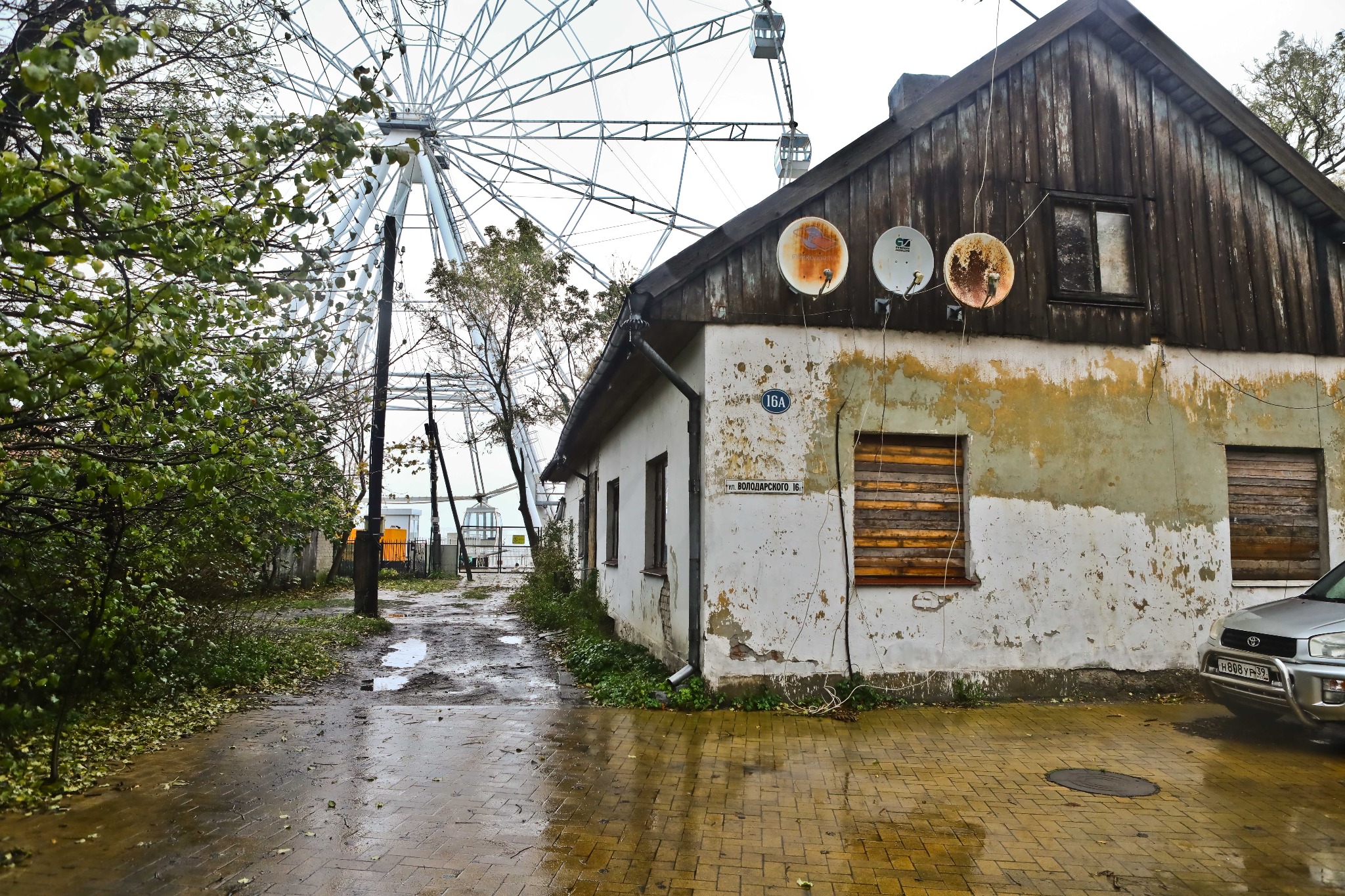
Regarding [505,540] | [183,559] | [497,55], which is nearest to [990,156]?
[183,559]

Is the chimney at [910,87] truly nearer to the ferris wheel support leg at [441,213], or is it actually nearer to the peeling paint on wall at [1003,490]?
the peeling paint on wall at [1003,490]

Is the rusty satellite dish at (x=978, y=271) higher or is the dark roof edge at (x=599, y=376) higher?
the rusty satellite dish at (x=978, y=271)

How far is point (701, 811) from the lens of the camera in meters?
4.82

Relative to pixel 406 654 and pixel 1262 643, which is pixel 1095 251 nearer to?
pixel 1262 643

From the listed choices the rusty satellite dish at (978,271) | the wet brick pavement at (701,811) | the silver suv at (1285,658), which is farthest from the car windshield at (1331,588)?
the rusty satellite dish at (978,271)

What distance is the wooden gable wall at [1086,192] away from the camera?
314 inches

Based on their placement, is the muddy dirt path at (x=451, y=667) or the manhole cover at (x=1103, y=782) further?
the muddy dirt path at (x=451, y=667)

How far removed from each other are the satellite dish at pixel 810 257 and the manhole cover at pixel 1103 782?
170 inches

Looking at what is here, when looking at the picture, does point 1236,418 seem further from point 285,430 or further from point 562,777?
point 285,430

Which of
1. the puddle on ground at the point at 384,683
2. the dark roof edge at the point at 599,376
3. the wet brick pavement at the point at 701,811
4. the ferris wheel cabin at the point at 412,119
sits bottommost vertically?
the puddle on ground at the point at 384,683

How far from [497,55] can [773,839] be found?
69.1ft

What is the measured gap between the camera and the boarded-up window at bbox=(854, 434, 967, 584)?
25.6 feet

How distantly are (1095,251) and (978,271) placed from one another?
1.56 metres

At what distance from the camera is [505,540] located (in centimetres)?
3884
